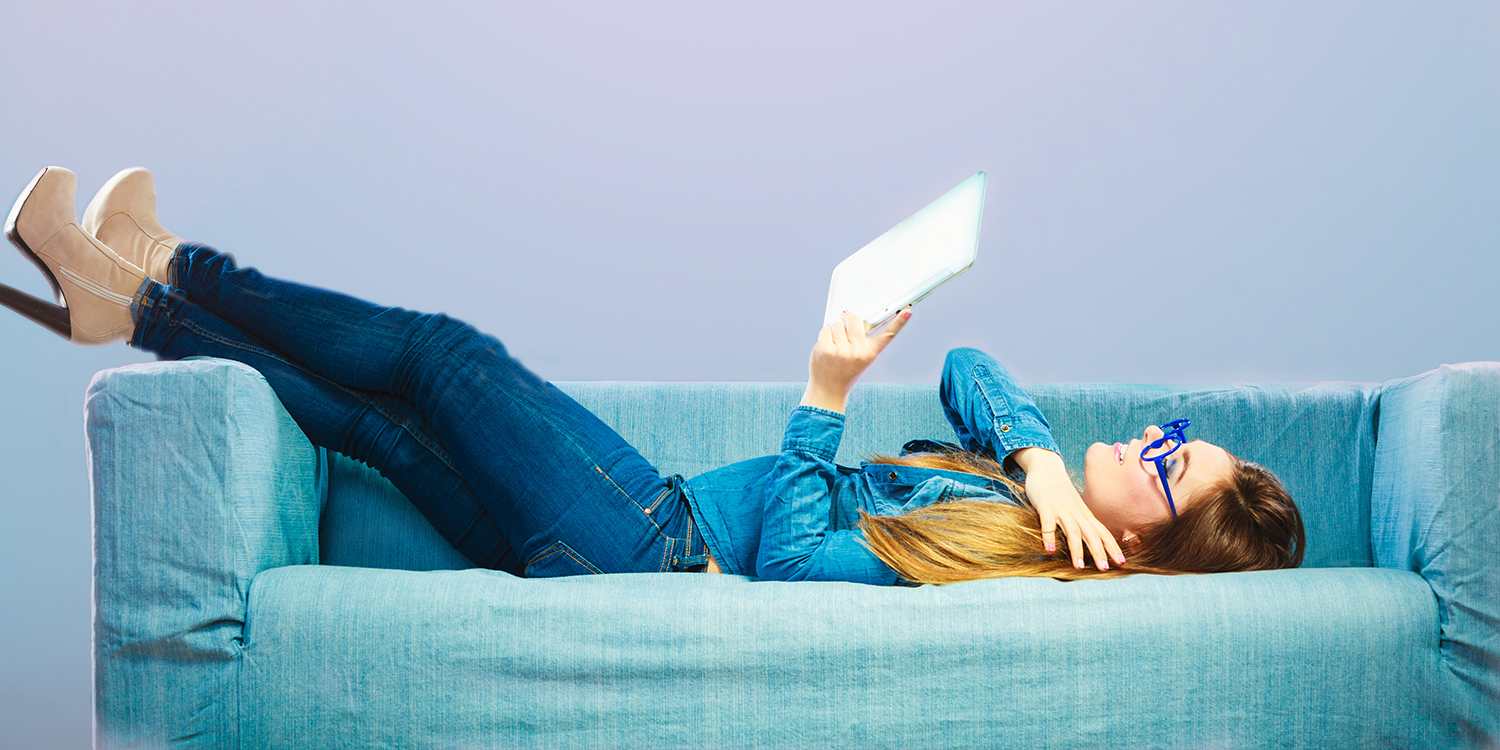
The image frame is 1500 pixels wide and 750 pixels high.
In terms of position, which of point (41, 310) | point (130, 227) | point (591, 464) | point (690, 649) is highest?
point (130, 227)

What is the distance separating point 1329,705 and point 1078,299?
1369mm

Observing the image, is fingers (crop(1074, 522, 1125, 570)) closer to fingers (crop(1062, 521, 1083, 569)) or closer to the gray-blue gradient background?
fingers (crop(1062, 521, 1083, 569))

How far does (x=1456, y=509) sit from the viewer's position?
1.26m

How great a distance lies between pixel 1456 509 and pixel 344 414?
180 cm

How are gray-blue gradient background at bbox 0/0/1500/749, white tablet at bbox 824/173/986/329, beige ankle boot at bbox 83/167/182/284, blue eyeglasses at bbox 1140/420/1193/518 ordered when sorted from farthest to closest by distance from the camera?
gray-blue gradient background at bbox 0/0/1500/749 < beige ankle boot at bbox 83/167/182/284 < blue eyeglasses at bbox 1140/420/1193/518 < white tablet at bbox 824/173/986/329

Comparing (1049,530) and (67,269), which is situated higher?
(67,269)

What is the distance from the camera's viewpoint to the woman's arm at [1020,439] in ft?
4.02

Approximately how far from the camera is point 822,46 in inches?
95.1

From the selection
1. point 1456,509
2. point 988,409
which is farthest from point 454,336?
point 1456,509

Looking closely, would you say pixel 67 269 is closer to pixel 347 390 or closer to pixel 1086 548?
pixel 347 390

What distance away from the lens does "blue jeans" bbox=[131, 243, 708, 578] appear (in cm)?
129

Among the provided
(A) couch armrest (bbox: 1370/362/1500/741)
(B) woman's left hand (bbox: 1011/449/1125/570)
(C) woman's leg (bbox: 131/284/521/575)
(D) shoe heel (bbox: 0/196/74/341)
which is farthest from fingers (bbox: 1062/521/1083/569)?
(D) shoe heel (bbox: 0/196/74/341)

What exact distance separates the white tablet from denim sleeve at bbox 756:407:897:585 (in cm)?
20

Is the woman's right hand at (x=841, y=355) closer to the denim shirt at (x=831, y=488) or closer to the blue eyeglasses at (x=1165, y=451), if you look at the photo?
the denim shirt at (x=831, y=488)
